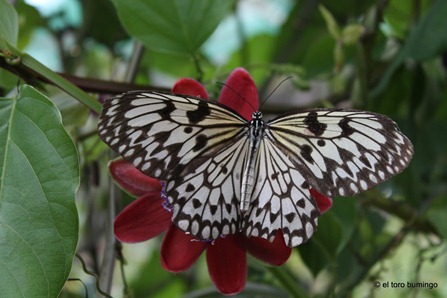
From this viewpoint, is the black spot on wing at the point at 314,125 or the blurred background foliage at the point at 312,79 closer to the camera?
the black spot on wing at the point at 314,125

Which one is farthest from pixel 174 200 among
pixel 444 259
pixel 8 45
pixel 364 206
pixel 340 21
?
pixel 444 259

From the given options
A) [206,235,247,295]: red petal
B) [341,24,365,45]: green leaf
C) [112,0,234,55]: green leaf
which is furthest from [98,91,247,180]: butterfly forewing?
[341,24,365,45]: green leaf

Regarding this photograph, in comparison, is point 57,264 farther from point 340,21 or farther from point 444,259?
point 444,259

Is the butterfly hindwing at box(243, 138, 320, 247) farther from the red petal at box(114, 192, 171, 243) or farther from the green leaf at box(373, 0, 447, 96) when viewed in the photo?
the green leaf at box(373, 0, 447, 96)

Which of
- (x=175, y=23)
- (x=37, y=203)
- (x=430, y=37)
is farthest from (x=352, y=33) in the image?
(x=37, y=203)

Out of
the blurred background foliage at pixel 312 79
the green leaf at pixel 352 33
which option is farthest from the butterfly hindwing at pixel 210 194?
the green leaf at pixel 352 33

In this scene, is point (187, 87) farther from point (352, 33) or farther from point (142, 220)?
point (352, 33)

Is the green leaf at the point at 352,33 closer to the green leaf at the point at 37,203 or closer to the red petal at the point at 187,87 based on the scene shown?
the red petal at the point at 187,87
